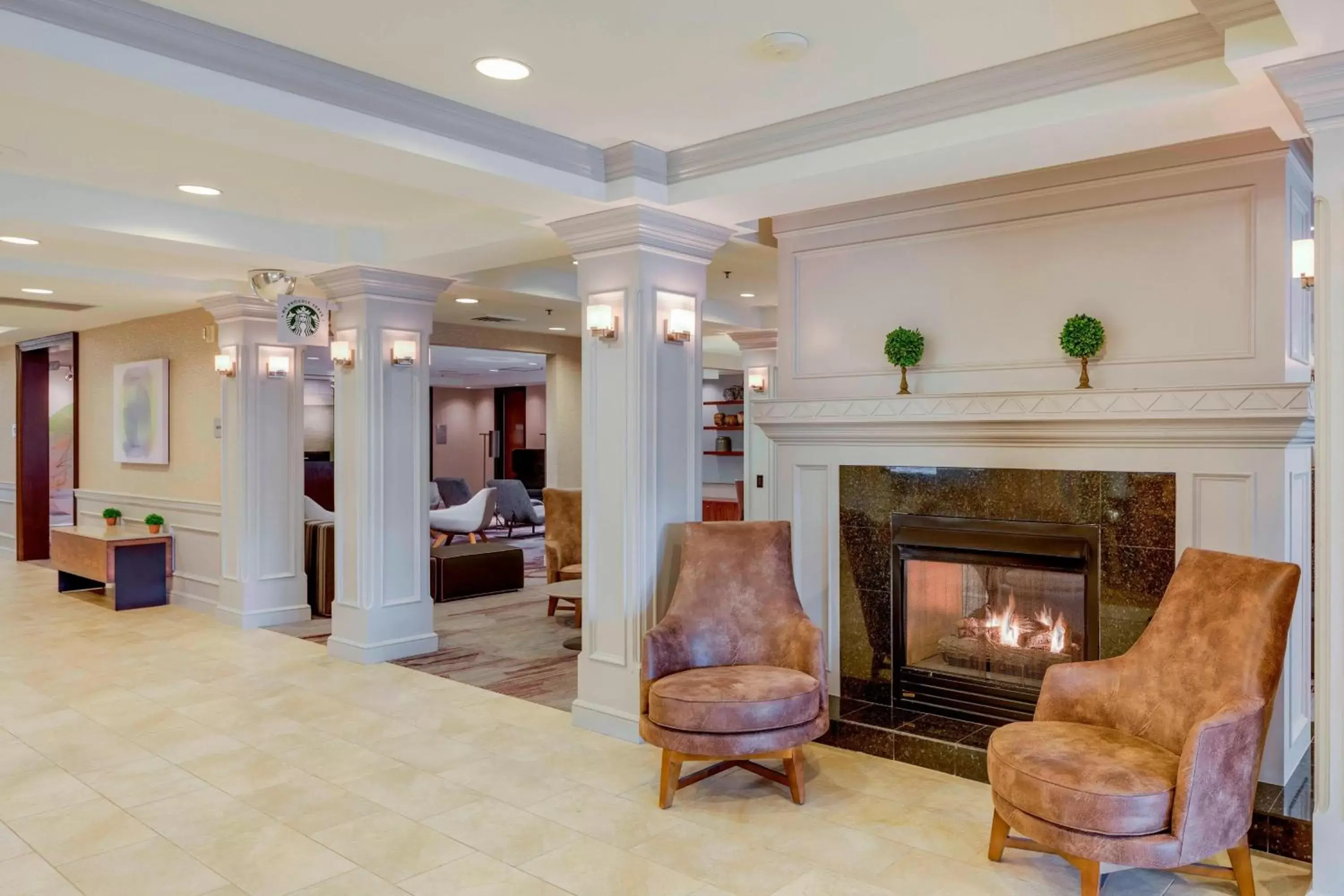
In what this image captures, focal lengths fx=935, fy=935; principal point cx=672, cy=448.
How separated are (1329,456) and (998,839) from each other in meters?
1.50

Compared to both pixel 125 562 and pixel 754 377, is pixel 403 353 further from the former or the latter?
pixel 754 377

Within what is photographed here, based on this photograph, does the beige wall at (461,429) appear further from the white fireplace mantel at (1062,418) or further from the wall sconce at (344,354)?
the white fireplace mantel at (1062,418)

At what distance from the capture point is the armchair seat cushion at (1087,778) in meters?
2.53

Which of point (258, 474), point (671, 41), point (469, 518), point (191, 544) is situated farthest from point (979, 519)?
point (469, 518)

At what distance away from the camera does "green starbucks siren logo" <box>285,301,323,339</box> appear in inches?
224

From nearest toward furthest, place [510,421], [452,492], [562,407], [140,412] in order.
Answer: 1. [140,412]
2. [562,407]
3. [452,492]
4. [510,421]

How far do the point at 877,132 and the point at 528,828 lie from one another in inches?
110

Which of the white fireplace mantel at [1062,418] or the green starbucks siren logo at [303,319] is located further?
the green starbucks siren logo at [303,319]

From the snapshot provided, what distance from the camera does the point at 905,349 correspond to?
4.23m

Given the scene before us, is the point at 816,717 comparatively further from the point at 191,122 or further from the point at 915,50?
the point at 191,122

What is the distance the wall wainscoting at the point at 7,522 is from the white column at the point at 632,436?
8795 mm

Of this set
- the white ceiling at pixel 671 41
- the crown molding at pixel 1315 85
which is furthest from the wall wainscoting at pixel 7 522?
the crown molding at pixel 1315 85

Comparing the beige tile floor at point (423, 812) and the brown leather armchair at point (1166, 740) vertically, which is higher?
the brown leather armchair at point (1166, 740)

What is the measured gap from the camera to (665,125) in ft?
12.1
